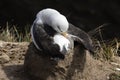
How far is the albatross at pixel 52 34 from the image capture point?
5.71 metres

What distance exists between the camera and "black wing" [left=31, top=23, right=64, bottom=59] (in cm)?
580

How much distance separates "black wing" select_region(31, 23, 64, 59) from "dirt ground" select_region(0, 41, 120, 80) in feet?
1.67

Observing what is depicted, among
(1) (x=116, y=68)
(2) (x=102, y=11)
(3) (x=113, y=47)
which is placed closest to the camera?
(1) (x=116, y=68)

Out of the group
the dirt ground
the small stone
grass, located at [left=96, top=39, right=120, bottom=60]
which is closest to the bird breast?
the dirt ground

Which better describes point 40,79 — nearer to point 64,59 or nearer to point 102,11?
point 64,59

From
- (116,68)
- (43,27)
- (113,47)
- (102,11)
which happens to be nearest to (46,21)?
(43,27)

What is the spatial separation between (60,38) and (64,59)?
0.99 ft

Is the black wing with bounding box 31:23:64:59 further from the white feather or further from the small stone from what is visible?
the small stone

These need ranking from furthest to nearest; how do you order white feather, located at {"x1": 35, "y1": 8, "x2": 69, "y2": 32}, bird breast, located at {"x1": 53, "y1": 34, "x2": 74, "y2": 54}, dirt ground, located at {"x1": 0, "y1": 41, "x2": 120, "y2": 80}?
dirt ground, located at {"x1": 0, "y1": 41, "x2": 120, "y2": 80} < bird breast, located at {"x1": 53, "y1": 34, "x2": 74, "y2": 54} < white feather, located at {"x1": 35, "y1": 8, "x2": 69, "y2": 32}

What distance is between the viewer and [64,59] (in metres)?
6.02

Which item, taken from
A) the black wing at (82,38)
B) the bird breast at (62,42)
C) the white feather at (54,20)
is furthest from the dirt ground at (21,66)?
the white feather at (54,20)

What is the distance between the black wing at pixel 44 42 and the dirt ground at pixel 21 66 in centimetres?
51

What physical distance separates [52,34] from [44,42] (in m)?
0.11

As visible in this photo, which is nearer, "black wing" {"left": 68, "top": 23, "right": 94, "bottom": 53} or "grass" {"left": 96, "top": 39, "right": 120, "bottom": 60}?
"black wing" {"left": 68, "top": 23, "right": 94, "bottom": 53}
